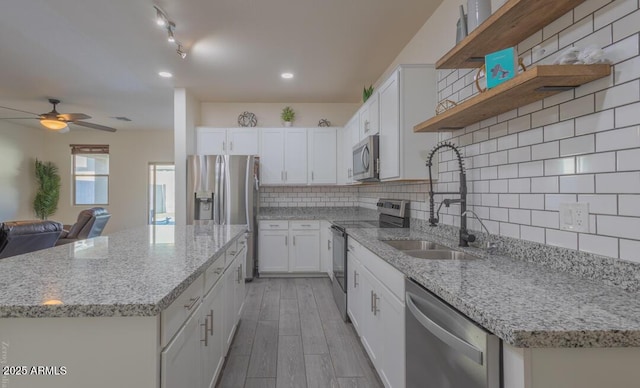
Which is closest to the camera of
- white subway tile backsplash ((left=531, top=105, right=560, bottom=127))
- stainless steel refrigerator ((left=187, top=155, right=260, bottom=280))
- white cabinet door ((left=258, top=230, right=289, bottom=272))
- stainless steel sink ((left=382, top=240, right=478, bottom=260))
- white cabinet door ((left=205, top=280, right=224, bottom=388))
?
white subway tile backsplash ((left=531, top=105, right=560, bottom=127))

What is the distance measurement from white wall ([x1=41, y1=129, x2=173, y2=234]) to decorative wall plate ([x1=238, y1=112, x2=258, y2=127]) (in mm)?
3369

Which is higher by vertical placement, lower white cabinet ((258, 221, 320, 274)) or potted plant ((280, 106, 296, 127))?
potted plant ((280, 106, 296, 127))

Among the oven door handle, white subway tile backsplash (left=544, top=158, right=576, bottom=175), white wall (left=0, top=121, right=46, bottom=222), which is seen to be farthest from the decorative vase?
white wall (left=0, top=121, right=46, bottom=222)

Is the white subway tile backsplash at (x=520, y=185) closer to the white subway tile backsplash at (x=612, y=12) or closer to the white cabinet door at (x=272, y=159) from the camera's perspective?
the white subway tile backsplash at (x=612, y=12)

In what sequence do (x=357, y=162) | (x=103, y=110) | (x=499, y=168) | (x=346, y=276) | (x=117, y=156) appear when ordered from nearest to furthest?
(x=499, y=168) < (x=346, y=276) < (x=357, y=162) < (x=103, y=110) < (x=117, y=156)

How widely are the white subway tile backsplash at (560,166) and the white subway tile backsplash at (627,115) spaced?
0.74 feet

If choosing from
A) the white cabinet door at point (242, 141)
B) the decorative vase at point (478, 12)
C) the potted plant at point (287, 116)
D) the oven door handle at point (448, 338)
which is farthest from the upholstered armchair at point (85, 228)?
the decorative vase at point (478, 12)

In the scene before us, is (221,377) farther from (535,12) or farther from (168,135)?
(168,135)

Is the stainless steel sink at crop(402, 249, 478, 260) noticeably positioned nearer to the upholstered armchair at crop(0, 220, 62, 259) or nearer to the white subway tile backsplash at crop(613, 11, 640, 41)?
the white subway tile backsplash at crop(613, 11, 640, 41)

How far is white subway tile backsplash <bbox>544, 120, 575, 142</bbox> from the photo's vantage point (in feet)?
4.08

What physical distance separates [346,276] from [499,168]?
5.30 feet

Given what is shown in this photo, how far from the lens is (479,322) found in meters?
0.84

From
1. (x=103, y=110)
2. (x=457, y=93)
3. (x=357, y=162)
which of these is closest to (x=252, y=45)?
(x=357, y=162)

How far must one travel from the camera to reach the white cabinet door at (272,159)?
4.53 metres
